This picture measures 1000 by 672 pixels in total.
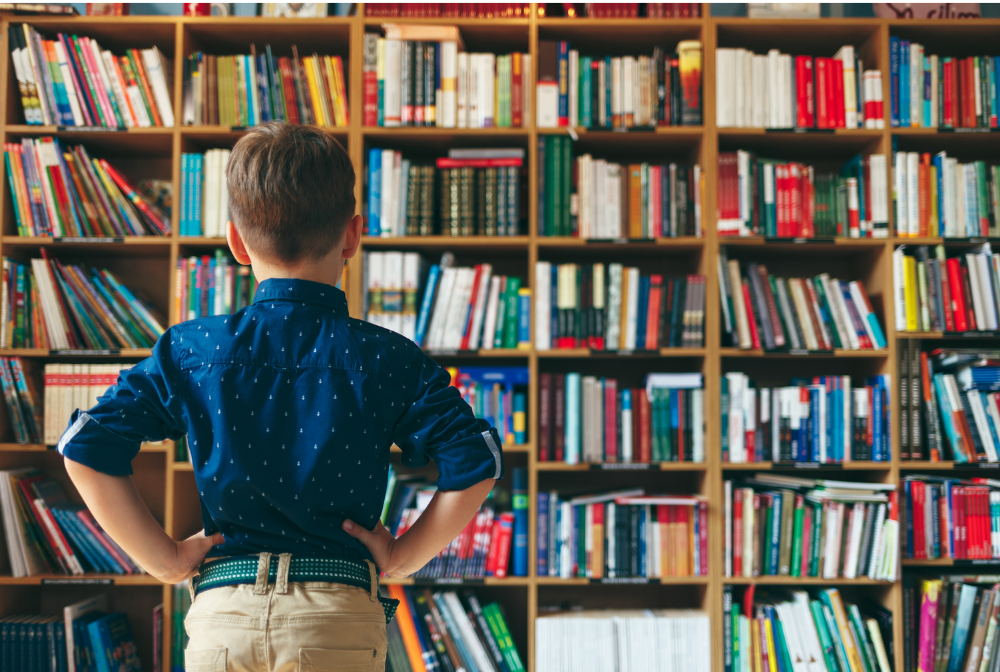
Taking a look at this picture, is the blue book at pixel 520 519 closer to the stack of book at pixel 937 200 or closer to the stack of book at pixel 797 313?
the stack of book at pixel 797 313

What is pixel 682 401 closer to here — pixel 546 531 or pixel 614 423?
pixel 614 423

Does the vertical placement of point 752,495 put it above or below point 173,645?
above

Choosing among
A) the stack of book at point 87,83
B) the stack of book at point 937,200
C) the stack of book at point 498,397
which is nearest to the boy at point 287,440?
the stack of book at point 498,397

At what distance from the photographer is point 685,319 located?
2.41 m

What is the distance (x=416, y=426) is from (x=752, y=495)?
1827 mm

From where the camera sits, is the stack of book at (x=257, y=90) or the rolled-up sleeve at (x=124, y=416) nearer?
the rolled-up sleeve at (x=124, y=416)

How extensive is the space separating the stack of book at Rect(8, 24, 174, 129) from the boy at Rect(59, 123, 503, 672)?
6.32 feet

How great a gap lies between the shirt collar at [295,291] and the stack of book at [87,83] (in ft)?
6.41

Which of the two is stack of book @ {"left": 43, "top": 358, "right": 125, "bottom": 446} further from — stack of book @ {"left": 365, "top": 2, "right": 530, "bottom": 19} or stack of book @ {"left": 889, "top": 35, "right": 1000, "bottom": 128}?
stack of book @ {"left": 889, "top": 35, "right": 1000, "bottom": 128}

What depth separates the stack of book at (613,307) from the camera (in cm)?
241

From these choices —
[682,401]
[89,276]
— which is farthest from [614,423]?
[89,276]

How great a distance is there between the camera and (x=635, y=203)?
2.45m

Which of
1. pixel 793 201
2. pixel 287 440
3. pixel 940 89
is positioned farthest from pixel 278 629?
pixel 940 89

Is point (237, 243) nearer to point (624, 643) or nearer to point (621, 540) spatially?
point (621, 540)
